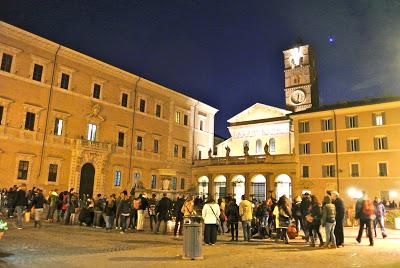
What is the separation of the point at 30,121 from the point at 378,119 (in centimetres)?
3320

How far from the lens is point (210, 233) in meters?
12.3

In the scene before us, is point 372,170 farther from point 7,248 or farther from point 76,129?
point 7,248

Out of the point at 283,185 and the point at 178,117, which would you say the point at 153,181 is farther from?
the point at 283,185

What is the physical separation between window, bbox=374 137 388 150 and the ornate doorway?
28320 mm

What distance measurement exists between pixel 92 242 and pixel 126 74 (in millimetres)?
27523

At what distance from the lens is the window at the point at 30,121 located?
27969mm

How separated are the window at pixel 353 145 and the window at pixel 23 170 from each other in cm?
3094

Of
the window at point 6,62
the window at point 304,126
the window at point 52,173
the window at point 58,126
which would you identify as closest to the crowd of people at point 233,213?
the window at point 52,173

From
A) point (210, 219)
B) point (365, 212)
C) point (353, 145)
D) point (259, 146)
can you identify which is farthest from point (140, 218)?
point (259, 146)

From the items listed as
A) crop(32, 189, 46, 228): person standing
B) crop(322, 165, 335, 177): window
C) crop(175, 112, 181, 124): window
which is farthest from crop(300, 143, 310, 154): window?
crop(32, 189, 46, 228): person standing

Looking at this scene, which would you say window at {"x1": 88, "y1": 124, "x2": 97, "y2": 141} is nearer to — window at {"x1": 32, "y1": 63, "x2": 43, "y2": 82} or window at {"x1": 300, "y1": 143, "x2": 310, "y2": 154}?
window at {"x1": 32, "y1": 63, "x2": 43, "y2": 82}

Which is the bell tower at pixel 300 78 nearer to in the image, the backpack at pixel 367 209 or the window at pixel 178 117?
the window at pixel 178 117

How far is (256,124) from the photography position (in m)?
49.1

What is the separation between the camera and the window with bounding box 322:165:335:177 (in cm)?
3697
